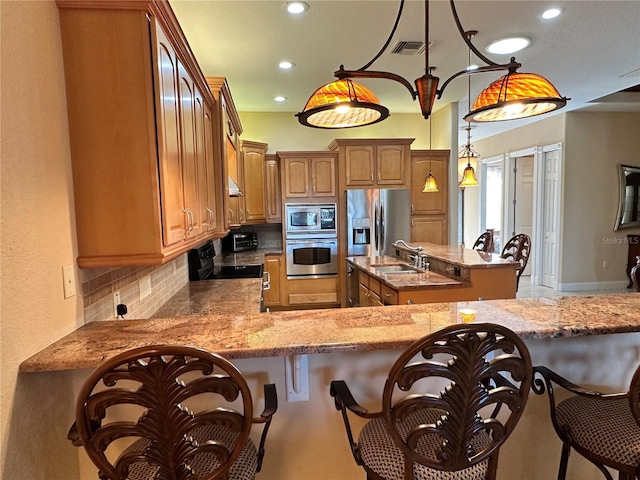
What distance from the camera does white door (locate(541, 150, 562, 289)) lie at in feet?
19.9

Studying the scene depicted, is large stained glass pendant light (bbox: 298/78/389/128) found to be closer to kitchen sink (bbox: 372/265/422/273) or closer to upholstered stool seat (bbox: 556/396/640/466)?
upholstered stool seat (bbox: 556/396/640/466)

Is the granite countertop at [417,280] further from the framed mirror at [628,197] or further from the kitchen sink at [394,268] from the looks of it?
the framed mirror at [628,197]

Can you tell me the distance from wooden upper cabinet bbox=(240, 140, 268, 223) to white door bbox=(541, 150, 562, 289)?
4680mm

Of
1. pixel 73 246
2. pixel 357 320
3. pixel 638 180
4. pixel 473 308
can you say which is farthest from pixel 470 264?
pixel 638 180

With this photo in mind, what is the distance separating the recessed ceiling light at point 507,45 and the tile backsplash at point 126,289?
11.0 ft

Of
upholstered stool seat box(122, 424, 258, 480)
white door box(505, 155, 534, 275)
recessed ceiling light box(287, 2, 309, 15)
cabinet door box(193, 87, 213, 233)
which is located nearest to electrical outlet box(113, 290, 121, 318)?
cabinet door box(193, 87, 213, 233)

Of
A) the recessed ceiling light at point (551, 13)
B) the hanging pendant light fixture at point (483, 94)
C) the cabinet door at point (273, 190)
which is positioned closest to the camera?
the hanging pendant light fixture at point (483, 94)

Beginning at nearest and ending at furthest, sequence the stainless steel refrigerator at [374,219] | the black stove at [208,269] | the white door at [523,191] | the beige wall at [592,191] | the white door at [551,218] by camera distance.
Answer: the black stove at [208,269] < the stainless steel refrigerator at [374,219] < the beige wall at [592,191] < the white door at [551,218] < the white door at [523,191]

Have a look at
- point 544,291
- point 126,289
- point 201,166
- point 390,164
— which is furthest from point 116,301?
point 544,291

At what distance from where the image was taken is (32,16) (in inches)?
45.4

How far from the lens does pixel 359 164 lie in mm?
5148

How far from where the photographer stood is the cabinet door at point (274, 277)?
5141mm

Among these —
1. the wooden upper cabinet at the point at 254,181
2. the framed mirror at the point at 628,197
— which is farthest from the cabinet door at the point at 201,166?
the framed mirror at the point at 628,197

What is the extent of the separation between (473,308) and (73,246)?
1.55 metres
